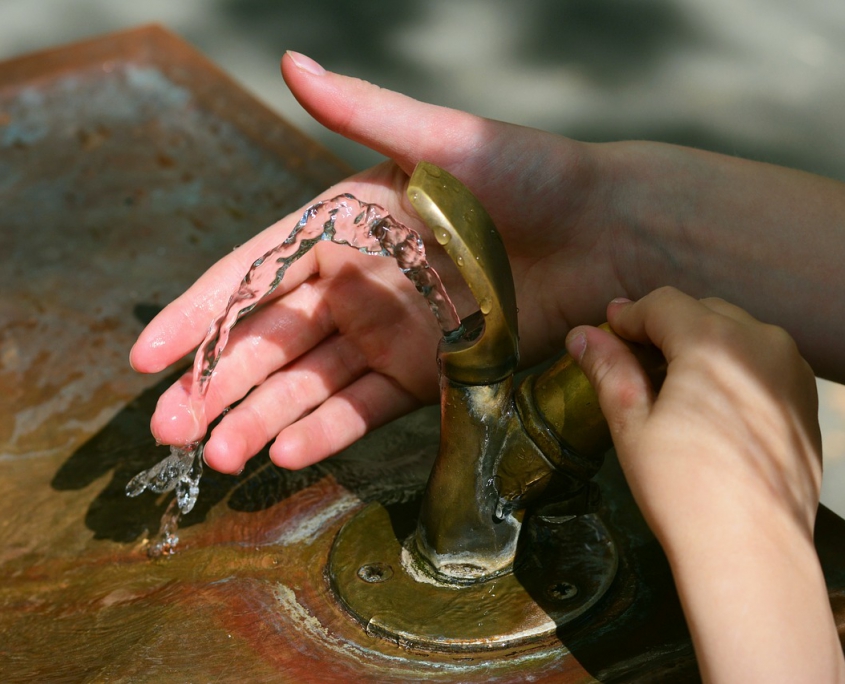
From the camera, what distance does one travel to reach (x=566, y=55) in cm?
289

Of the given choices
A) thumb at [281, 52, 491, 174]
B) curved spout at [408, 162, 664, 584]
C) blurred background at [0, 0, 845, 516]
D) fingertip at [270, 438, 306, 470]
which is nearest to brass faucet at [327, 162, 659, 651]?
curved spout at [408, 162, 664, 584]

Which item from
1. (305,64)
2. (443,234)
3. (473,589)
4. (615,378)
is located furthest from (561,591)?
(305,64)

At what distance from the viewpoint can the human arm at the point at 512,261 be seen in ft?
3.27

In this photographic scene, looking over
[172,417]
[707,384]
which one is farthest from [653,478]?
[172,417]

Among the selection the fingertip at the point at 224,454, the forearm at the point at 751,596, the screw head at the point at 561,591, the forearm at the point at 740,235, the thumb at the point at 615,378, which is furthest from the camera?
the forearm at the point at 740,235

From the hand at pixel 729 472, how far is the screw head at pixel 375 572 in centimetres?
26

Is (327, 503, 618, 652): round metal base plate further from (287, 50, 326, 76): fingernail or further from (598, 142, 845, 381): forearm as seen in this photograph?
A: (287, 50, 326, 76): fingernail

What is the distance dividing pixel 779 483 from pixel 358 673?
1.16 ft

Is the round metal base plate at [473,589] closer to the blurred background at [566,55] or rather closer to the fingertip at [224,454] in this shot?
the fingertip at [224,454]

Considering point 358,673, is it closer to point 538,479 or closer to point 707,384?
point 538,479

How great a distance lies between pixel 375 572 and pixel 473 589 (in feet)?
0.29

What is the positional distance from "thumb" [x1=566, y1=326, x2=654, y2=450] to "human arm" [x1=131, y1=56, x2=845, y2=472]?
28 centimetres

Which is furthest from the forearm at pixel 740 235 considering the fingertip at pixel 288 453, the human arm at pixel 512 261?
the fingertip at pixel 288 453

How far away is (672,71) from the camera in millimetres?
2775
